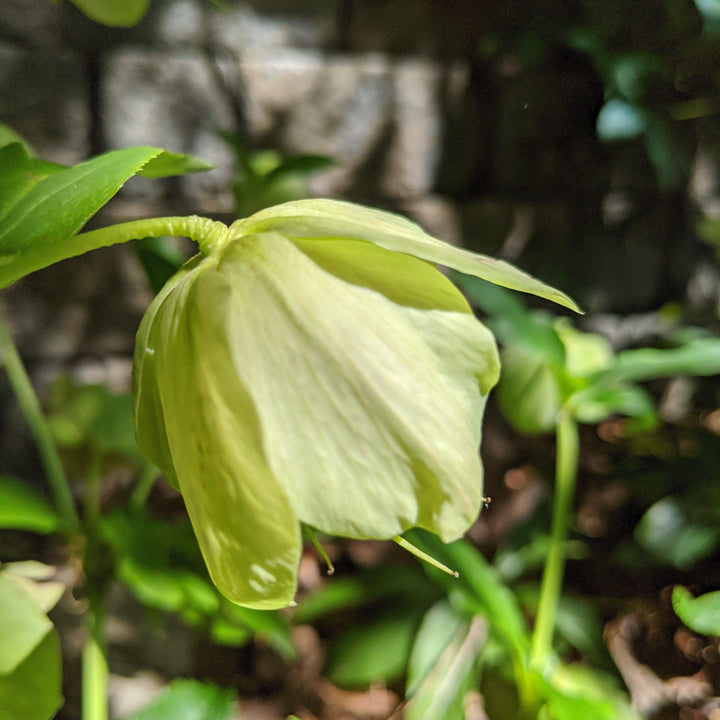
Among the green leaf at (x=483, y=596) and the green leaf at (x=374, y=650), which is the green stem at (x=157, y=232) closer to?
the green leaf at (x=483, y=596)

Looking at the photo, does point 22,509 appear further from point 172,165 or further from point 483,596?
point 483,596

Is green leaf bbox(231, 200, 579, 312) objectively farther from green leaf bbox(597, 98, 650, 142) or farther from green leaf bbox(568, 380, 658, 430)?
green leaf bbox(597, 98, 650, 142)

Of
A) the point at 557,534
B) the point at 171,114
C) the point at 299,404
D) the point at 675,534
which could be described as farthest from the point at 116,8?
the point at 675,534

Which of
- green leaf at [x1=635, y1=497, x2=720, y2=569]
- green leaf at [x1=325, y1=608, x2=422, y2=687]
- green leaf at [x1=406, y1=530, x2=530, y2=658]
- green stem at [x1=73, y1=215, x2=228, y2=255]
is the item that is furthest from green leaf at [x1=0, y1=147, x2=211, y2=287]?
green leaf at [x1=635, y1=497, x2=720, y2=569]

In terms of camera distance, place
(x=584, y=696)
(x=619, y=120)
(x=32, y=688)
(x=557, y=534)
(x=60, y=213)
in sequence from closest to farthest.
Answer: (x=60, y=213) → (x=32, y=688) → (x=584, y=696) → (x=557, y=534) → (x=619, y=120)

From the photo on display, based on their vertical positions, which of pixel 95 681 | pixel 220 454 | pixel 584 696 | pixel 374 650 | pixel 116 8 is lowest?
pixel 374 650

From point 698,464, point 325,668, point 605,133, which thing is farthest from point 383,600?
point 605,133
